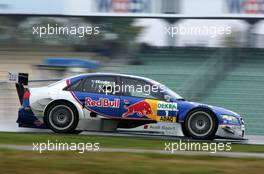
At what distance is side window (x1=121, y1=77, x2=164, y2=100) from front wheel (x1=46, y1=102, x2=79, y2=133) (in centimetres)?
→ 104

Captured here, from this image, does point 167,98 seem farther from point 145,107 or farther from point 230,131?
point 230,131

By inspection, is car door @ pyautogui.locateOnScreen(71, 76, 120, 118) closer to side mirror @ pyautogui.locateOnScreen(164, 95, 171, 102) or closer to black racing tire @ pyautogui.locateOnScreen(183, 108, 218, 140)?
side mirror @ pyautogui.locateOnScreen(164, 95, 171, 102)

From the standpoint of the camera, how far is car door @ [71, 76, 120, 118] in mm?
11750

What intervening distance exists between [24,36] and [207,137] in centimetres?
1134

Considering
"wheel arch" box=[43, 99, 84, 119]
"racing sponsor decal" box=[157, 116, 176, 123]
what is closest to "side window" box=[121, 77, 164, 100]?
"racing sponsor decal" box=[157, 116, 176, 123]

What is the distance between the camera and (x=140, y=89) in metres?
12.0

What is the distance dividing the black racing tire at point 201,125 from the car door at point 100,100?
131cm

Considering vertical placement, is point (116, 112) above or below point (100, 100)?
below

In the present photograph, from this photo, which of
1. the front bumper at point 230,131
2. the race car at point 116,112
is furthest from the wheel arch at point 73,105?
the front bumper at point 230,131

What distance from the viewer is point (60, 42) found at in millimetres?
20828

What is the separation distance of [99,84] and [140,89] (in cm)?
77

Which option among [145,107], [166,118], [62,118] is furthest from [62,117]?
[166,118]

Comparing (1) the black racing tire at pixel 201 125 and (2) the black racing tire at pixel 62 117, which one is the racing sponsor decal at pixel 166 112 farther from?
(2) the black racing tire at pixel 62 117

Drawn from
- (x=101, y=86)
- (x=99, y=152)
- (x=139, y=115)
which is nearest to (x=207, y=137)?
(x=139, y=115)
